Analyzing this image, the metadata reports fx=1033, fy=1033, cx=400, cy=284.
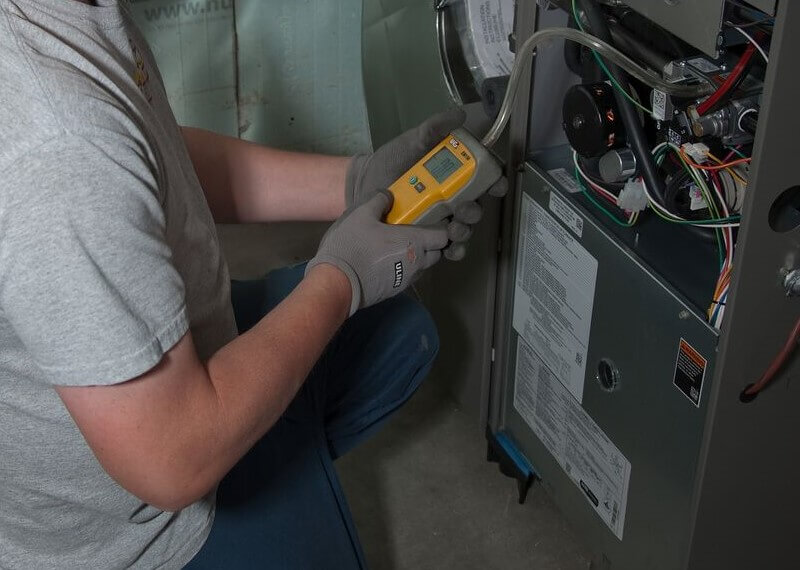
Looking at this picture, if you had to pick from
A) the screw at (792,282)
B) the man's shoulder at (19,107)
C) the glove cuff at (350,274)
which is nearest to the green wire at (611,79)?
the screw at (792,282)

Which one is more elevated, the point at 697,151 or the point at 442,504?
the point at 697,151

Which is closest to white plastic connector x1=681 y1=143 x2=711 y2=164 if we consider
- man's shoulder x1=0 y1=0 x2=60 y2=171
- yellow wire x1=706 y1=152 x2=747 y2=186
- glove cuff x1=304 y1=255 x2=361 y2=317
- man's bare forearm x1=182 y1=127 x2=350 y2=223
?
yellow wire x1=706 y1=152 x2=747 y2=186

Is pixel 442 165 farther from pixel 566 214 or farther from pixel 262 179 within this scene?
pixel 262 179

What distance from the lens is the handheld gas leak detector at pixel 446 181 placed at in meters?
1.16

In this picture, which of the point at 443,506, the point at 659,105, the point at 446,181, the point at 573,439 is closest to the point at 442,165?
the point at 446,181

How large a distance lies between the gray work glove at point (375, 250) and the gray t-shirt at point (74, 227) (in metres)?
0.19

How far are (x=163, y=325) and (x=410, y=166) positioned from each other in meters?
0.52

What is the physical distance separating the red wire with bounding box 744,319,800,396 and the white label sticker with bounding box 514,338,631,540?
251 mm

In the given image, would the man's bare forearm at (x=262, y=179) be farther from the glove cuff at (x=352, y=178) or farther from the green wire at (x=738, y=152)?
the green wire at (x=738, y=152)

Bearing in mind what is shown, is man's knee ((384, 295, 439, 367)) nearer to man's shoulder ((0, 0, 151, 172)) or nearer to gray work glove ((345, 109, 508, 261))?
gray work glove ((345, 109, 508, 261))

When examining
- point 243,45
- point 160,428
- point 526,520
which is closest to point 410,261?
point 160,428

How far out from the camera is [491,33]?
4.86ft

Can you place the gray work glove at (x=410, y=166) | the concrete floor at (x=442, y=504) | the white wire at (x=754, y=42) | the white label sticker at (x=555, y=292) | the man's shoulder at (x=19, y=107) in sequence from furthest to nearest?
the concrete floor at (x=442, y=504) → the white label sticker at (x=555, y=292) → the gray work glove at (x=410, y=166) → the white wire at (x=754, y=42) → the man's shoulder at (x=19, y=107)

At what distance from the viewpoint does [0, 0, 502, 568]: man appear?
786mm
